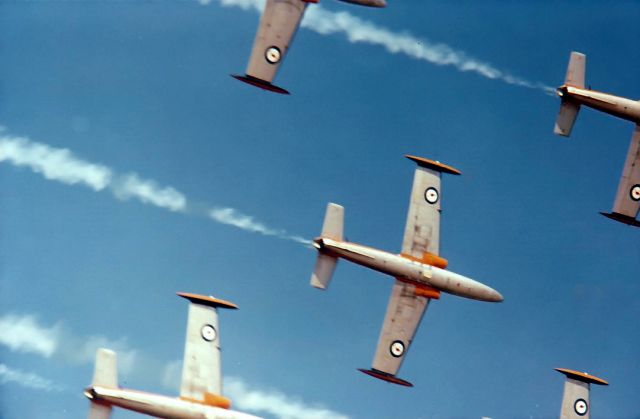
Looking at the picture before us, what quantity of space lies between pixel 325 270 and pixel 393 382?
4811 millimetres

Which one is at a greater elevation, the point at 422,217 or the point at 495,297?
the point at 422,217

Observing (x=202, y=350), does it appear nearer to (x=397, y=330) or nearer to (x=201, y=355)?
(x=201, y=355)

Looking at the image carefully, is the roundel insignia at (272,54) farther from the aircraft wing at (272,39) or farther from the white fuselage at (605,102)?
the white fuselage at (605,102)

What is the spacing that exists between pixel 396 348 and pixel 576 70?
1117 cm

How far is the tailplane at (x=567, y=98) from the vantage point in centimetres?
4716

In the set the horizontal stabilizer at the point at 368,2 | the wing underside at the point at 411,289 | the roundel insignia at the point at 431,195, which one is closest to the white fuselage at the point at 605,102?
the wing underside at the point at 411,289

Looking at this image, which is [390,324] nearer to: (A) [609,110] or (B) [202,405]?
(B) [202,405]

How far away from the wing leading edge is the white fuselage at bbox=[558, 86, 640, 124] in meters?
4.67

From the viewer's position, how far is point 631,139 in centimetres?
4850

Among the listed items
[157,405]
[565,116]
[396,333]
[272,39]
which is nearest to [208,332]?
[157,405]

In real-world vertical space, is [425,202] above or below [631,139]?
below

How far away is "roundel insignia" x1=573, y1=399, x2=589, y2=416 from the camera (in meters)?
47.7

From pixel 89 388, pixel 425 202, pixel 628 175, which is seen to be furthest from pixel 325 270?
pixel 628 175

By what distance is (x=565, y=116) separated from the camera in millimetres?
47438
